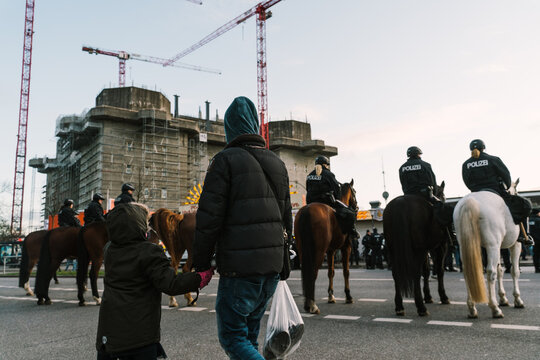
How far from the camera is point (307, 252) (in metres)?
7.17

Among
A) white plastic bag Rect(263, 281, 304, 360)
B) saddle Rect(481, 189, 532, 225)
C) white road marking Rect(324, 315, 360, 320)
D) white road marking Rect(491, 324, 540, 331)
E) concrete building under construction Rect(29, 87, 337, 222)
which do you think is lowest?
white road marking Rect(324, 315, 360, 320)

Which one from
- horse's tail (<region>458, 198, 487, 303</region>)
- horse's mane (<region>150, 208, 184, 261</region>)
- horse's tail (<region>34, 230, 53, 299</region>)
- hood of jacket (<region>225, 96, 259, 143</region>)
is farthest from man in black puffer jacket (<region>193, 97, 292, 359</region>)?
horse's tail (<region>34, 230, 53, 299</region>)

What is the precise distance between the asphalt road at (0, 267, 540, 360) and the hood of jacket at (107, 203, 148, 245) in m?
2.02

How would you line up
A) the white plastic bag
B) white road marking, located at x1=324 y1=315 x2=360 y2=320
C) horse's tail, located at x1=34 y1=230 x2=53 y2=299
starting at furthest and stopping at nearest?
horse's tail, located at x1=34 y1=230 x2=53 y2=299 → white road marking, located at x1=324 y1=315 x2=360 y2=320 → the white plastic bag

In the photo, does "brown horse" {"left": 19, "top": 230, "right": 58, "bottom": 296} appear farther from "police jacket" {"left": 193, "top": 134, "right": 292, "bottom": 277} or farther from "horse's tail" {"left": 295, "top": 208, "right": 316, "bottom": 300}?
"police jacket" {"left": 193, "top": 134, "right": 292, "bottom": 277}

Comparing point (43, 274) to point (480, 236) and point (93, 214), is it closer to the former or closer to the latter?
point (93, 214)

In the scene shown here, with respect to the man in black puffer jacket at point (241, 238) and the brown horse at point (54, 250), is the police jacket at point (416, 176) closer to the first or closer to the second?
the man in black puffer jacket at point (241, 238)

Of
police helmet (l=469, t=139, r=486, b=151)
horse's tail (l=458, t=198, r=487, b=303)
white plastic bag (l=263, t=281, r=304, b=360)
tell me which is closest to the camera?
white plastic bag (l=263, t=281, r=304, b=360)

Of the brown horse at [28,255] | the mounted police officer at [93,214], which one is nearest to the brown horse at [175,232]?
the mounted police officer at [93,214]

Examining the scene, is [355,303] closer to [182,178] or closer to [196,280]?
[196,280]

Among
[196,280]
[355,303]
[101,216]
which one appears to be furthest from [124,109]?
[196,280]

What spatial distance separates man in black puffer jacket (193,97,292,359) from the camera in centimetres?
273

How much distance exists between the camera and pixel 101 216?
34.2ft

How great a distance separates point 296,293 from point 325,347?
568 cm
